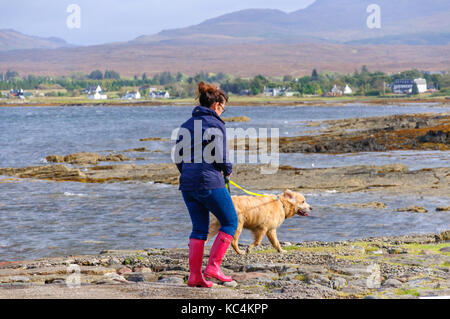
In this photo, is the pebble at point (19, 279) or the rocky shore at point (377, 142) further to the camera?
the rocky shore at point (377, 142)

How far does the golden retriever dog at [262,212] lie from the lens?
35.5 feet

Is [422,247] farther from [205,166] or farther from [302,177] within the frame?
[302,177]

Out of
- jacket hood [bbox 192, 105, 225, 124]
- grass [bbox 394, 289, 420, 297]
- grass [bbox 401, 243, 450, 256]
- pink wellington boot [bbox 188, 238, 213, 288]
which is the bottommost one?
grass [bbox 401, 243, 450, 256]

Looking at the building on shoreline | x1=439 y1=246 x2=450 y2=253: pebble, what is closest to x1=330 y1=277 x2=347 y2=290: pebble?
x1=439 y1=246 x2=450 y2=253: pebble

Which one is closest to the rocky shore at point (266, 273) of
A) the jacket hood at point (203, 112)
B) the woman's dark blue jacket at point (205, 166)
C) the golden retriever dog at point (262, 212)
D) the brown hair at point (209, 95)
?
the golden retriever dog at point (262, 212)

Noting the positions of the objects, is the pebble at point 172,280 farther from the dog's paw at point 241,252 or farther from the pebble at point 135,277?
the dog's paw at point 241,252

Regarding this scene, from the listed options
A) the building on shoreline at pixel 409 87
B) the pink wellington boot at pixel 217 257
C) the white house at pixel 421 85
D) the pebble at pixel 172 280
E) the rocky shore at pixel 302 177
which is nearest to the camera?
the pink wellington boot at pixel 217 257

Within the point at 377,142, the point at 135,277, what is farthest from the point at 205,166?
the point at 377,142

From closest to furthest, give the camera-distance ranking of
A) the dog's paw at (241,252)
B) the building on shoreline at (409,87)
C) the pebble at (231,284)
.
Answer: the pebble at (231,284) < the dog's paw at (241,252) < the building on shoreline at (409,87)

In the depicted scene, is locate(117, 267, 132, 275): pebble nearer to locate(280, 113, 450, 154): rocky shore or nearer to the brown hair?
the brown hair

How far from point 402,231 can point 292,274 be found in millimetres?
6993

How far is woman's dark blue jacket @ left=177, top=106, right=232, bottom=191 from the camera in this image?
765 centimetres
